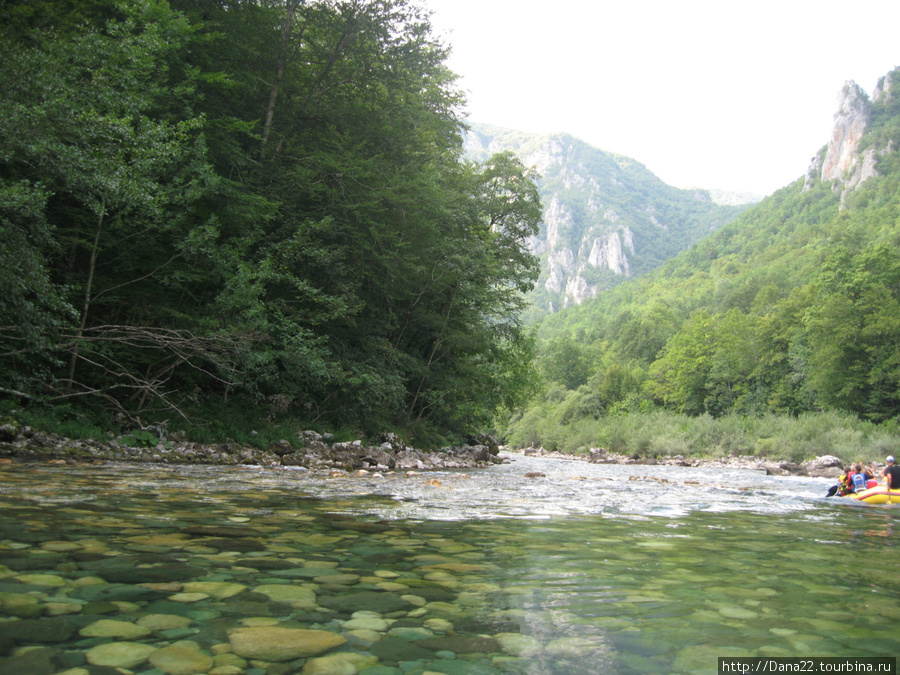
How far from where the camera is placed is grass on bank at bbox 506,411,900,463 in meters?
24.9

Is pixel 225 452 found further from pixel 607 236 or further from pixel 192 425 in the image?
pixel 607 236

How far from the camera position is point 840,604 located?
215 cm

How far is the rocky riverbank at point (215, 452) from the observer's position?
6785 millimetres

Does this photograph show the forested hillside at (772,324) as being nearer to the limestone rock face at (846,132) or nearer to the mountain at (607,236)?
the limestone rock face at (846,132)

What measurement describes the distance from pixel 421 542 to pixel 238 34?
1278 cm

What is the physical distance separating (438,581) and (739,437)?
1324 inches

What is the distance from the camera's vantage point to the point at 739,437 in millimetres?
30797

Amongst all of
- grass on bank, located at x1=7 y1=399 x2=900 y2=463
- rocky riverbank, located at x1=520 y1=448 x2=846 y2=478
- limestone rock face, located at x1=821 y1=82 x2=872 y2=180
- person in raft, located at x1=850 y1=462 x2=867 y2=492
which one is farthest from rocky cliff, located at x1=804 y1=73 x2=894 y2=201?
person in raft, located at x1=850 y1=462 x2=867 y2=492

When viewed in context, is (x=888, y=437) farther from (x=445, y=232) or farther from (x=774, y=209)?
(x=774, y=209)

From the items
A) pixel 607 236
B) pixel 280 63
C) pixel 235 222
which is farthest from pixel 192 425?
pixel 607 236

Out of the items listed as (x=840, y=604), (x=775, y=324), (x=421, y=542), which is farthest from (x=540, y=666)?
(x=775, y=324)

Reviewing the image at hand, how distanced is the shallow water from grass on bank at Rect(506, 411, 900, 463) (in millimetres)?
26167

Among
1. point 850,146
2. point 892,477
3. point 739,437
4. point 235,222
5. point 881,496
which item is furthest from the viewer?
point 850,146

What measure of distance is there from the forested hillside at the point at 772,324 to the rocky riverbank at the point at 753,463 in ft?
23.9
